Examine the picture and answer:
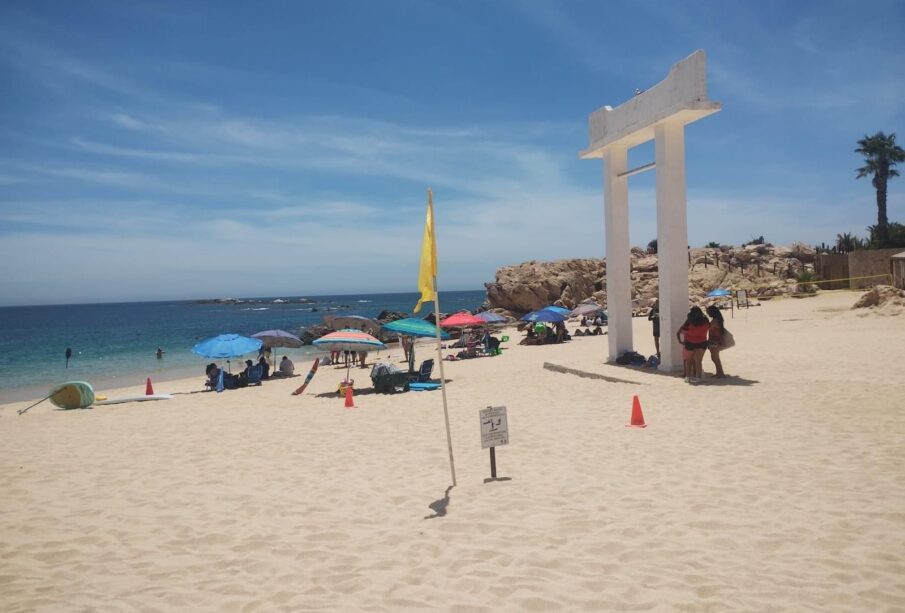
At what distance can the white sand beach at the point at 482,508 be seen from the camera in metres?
4.08

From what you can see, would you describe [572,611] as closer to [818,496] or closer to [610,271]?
[818,496]

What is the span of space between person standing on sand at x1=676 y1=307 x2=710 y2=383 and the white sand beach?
2.64 ft

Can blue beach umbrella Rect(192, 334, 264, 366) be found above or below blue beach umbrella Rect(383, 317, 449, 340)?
below

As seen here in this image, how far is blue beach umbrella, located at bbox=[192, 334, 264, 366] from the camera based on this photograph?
647 inches

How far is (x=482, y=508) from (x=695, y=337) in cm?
837

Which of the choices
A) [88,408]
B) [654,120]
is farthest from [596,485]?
[88,408]

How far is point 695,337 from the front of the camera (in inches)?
Result: 481

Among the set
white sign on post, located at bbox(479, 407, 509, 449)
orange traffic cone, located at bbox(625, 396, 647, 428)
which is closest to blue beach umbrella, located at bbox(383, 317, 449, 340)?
Answer: orange traffic cone, located at bbox(625, 396, 647, 428)

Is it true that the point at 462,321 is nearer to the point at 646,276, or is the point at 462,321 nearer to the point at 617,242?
the point at 617,242

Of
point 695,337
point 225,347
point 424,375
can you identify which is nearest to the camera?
point 695,337

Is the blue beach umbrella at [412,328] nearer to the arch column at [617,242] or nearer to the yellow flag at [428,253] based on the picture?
the arch column at [617,242]

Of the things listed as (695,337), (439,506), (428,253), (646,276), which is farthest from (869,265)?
(439,506)

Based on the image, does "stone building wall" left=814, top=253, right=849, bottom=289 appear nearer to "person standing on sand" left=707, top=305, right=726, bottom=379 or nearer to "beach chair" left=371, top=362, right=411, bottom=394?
"person standing on sand" left=707, top=305, right=726, bottom=379

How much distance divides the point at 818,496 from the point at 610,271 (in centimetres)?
1068
